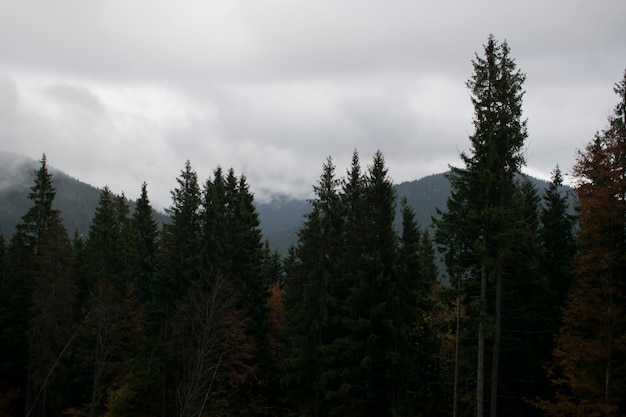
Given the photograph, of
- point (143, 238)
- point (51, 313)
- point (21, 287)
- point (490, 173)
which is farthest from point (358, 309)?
point (21, 287)

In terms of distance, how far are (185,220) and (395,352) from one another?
55.7 ft

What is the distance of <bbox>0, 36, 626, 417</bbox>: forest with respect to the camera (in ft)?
64.2

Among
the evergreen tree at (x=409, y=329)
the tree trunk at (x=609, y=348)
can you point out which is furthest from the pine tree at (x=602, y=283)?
the evergreen tree at (x=409, y=329)

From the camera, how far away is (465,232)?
20156 mm

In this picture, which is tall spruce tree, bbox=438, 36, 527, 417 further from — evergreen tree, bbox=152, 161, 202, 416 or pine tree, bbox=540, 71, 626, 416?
evergreen tree, bbox=152, 161, 202, 416

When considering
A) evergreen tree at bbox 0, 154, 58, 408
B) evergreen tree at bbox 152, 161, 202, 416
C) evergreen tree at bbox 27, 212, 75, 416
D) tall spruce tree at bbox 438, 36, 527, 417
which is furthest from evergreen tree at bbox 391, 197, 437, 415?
evergreen tree at bbox 0, 154, 58, 408

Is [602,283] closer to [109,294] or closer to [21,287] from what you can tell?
[109,294]

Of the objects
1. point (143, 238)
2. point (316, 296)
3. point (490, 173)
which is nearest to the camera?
point (490, 173)

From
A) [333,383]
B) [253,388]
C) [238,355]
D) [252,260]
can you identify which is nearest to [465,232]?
[333,383]

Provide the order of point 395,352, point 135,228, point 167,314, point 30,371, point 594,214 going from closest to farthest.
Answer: point 594,214 < point 395,352 < point 167,314 < point 30,371 < point 135,228

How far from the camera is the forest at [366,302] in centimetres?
→ 1958

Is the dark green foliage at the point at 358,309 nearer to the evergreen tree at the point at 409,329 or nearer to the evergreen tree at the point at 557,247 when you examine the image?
the evergreen tree at the point at 409,329

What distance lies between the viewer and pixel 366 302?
27.6 metres

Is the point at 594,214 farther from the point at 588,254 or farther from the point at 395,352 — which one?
the point at 395,352
